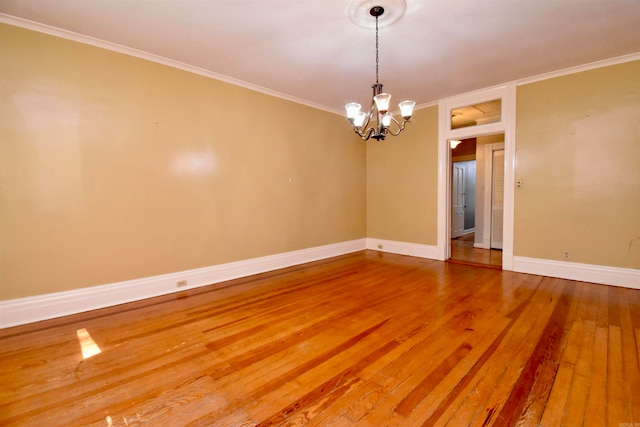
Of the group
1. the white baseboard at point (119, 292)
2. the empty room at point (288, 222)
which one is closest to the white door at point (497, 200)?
the empty room at point (288, 222)

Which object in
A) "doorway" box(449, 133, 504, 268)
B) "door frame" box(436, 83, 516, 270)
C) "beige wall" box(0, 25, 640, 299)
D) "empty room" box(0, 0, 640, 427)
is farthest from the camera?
"doorway" box(449, 133, 504, 268)

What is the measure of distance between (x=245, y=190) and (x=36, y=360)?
279cm

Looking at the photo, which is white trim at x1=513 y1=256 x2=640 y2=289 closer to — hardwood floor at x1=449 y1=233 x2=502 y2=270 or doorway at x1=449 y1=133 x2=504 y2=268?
hardwood floor at x1=449 y1=233 x2=502 y2=270

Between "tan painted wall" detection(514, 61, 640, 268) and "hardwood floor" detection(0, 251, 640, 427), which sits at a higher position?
"tan painted wall" detection(514, 61, 640, 268)

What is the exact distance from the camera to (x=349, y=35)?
2.90m

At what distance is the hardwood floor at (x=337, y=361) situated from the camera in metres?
1.56

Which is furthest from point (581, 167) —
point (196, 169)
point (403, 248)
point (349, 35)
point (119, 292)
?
point (119, 292)

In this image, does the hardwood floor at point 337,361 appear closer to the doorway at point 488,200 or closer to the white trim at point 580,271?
the white trim at point 580,271

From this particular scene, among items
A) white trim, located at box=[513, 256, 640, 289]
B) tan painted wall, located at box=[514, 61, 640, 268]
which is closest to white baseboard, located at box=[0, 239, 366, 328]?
white trim, located at box=[513, 256, 640, 289]

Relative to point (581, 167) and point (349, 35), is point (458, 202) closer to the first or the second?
point (581, 167)

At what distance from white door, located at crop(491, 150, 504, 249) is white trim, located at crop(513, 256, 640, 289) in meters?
1.97

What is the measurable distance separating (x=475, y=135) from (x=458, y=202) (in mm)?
3566

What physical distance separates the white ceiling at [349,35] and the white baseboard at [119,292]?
8.93ft

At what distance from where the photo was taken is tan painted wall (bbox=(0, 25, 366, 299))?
269 centimetres
